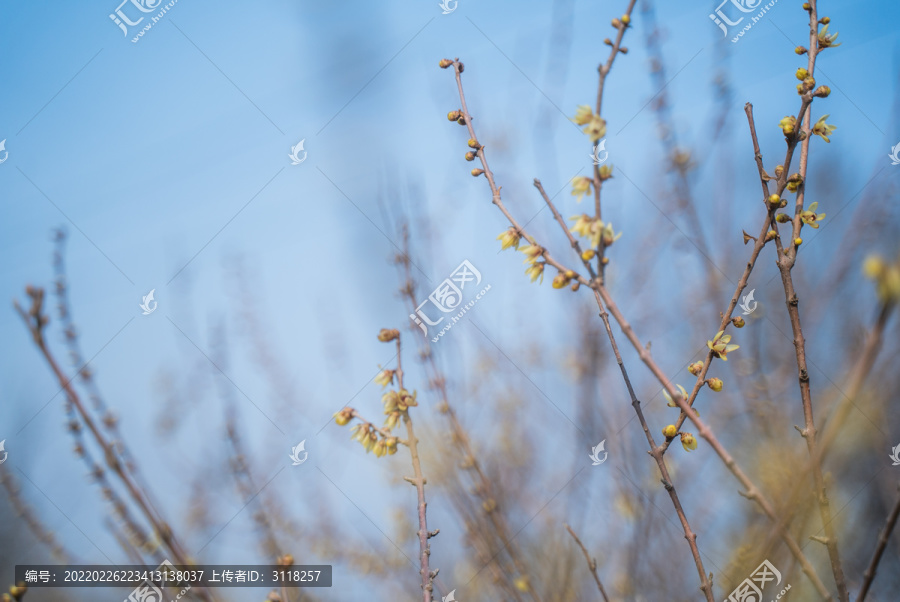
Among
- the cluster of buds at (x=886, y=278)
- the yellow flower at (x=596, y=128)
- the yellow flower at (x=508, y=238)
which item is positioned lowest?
the cluster of buds at (x=886, y=278)

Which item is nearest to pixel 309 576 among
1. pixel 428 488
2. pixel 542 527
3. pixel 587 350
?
pixel 428 488

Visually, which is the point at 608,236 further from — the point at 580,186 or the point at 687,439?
the point at 687,439

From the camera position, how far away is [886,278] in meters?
0.59

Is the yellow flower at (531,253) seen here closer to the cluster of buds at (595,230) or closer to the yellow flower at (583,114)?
the cluster of buds at (595,230)

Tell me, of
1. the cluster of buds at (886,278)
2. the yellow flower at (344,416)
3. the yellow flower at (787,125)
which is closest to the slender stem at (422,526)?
the yellow flower at (344,416)

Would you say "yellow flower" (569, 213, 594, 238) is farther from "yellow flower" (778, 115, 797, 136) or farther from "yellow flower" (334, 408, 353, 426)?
"yellow flower" (334, 408, 353, 426)

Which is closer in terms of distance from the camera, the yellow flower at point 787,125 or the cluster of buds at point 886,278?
the cluster of buds at point 886,278

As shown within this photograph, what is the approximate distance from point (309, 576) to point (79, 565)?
1112 mm

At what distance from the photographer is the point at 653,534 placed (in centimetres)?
233

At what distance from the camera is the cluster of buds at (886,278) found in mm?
581

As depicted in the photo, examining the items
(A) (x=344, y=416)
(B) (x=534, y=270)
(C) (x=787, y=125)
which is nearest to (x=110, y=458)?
(A) (x=344, y=416)

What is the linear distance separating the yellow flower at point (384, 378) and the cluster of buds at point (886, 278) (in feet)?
3.73

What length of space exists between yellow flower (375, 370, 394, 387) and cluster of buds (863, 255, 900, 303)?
1.14 meters

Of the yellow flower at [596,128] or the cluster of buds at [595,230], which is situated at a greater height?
the yellow flower at [596,128]
